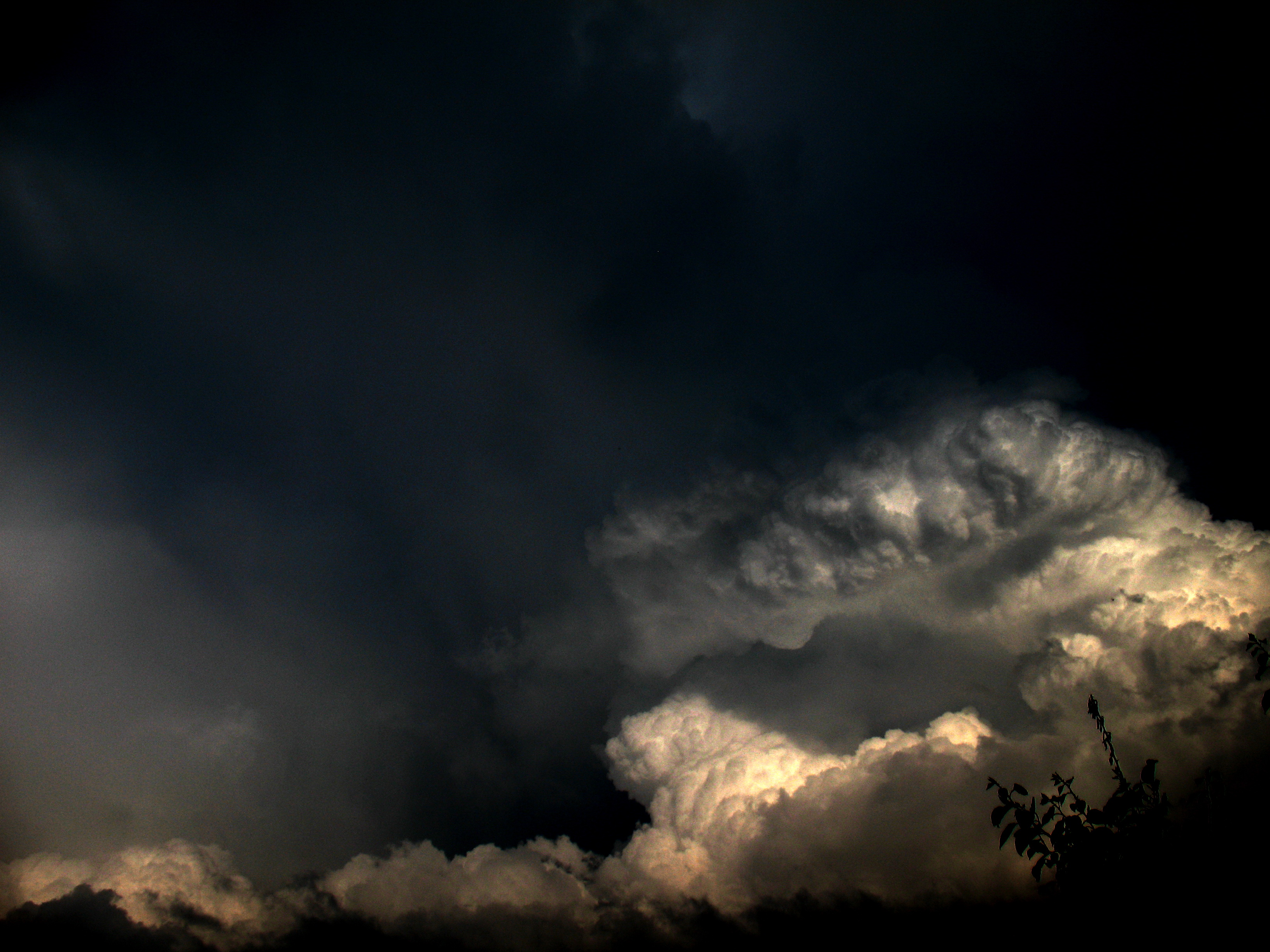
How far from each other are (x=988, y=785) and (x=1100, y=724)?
264cm

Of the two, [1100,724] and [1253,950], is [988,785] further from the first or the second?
[1253,950]

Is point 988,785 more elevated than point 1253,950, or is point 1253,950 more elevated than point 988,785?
point 988,785

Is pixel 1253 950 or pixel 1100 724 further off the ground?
pixel 1100 724

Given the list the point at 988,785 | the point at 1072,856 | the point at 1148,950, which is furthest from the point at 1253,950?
the point at 988,785

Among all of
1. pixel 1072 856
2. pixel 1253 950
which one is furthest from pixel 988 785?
pixel 1253 950

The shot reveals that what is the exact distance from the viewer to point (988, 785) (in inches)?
874

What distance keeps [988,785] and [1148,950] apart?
4.22 m

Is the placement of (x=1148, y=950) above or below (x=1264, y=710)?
below

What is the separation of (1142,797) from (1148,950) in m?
2.83

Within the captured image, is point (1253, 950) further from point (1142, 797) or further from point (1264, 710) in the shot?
point (1264, 710)

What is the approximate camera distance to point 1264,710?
20.5m

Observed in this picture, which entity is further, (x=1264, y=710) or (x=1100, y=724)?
(x=1100, y=724)

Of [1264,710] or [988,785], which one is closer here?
[1264,710]

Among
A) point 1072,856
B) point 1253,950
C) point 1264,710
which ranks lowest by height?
point 1253,950
